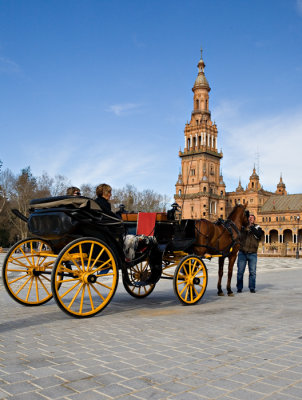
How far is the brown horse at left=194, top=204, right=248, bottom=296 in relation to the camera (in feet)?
28.3

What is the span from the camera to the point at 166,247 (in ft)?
25.7

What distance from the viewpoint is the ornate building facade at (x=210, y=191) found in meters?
101

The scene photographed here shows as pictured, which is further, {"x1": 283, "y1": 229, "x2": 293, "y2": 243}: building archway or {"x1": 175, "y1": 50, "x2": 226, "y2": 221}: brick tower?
{"x1": 175, "y1": 50, "x2": 226, "y2": 221}: brick tower

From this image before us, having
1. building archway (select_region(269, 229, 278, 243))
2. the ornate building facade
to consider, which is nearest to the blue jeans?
the ornate building facade

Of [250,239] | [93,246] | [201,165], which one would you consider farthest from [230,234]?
[201,165]

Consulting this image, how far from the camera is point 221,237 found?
9.22 meters

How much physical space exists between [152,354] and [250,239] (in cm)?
683

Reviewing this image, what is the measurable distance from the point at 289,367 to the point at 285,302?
4.77 metres

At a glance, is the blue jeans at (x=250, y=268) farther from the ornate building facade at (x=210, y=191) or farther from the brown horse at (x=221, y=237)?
the ornate building facade at (x=210, y=191)

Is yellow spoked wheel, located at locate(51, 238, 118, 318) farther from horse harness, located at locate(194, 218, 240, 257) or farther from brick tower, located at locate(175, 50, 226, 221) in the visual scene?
brick tower, located at locate(175, 50, 226, 221)

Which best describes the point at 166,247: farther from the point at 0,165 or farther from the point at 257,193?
the point at 257,193

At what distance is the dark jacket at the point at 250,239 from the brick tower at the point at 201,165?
91847mm

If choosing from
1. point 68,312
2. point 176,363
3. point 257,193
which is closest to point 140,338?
point 176,363

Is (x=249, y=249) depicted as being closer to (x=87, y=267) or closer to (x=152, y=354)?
(x=87, y=267)
